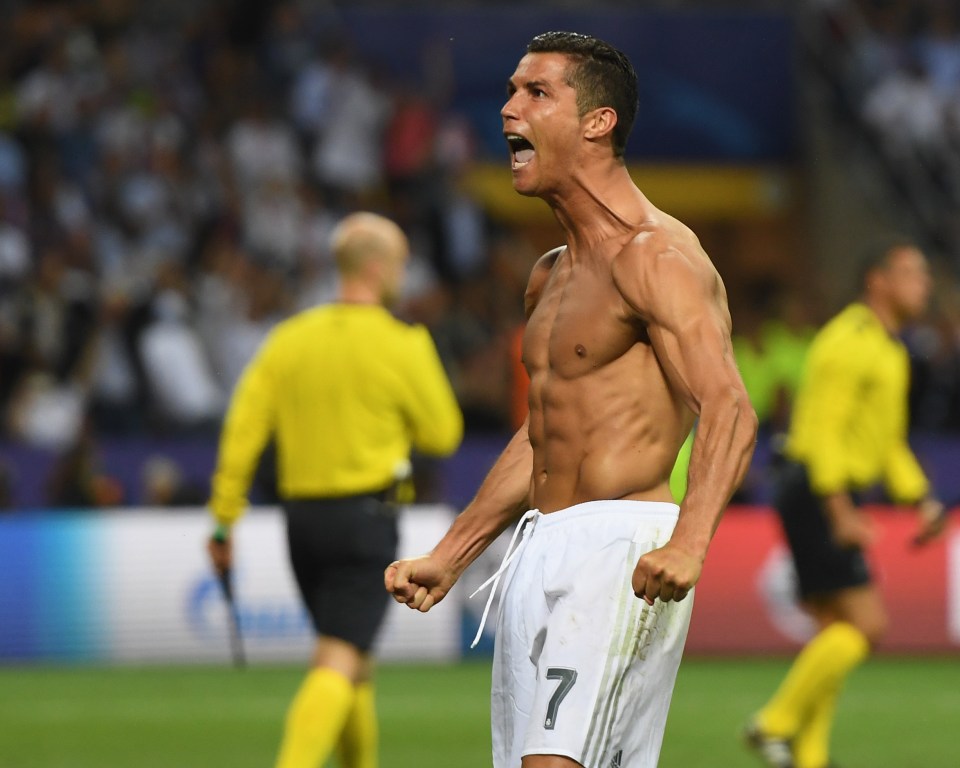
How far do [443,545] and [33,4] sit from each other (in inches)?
643

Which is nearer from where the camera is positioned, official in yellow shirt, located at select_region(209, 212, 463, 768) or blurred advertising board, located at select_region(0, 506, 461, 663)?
official in yellow shirt, located at select_region(209, 212, 463, 768)

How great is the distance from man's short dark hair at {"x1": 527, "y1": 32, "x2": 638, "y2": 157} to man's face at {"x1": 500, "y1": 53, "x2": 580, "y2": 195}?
22 mm

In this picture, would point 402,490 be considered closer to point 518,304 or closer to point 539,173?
point 539,173

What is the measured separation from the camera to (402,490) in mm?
8008

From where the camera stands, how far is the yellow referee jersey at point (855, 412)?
945cm

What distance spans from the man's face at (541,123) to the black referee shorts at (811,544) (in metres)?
4.90

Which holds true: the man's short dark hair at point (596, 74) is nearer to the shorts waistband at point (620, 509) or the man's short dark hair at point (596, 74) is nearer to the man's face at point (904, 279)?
the shorts waistband at point (620, 509)

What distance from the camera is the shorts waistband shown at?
15.8 feet

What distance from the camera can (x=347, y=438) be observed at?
7.87 metres

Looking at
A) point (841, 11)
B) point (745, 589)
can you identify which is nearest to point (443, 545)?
point (745, 589)

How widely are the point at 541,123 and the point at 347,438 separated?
3.19 metres

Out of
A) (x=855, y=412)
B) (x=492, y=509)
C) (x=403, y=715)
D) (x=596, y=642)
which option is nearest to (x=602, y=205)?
(x=492, y=509)

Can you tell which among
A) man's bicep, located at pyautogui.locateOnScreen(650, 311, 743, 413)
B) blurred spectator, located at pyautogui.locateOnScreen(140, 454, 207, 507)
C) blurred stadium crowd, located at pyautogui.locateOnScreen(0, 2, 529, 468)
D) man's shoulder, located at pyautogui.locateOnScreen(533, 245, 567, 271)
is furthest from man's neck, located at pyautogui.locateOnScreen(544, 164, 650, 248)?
blurred stadium crowd, located at pyautogui.locateOnScreen(0, 2, 529, 468)

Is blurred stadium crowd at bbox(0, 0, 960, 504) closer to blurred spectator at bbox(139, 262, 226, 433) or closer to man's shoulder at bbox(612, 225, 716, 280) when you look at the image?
blurred spectator at bbox(139, 262, 226, 433)
